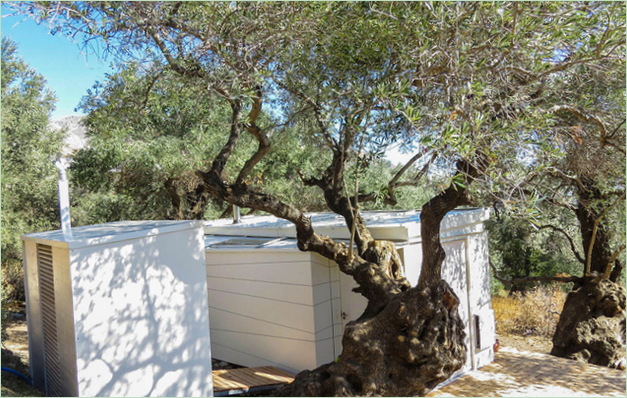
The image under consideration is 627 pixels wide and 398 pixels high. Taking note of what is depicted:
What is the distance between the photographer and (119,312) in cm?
472

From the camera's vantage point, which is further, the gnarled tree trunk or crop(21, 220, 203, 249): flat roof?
the gnarled tree trunk

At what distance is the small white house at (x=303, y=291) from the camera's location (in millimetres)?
7184

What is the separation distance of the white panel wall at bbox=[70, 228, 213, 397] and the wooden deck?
0.87 metres

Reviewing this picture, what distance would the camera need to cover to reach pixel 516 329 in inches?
501

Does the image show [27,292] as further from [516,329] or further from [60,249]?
[516,329]

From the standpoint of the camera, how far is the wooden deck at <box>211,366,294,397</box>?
6297mm

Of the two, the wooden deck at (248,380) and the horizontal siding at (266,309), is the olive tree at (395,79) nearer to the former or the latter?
the wooden deck at (248,380)

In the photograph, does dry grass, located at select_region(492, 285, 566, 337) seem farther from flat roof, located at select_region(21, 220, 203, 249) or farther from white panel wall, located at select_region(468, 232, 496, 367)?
flat roof, located at select_region(21, 220, 203, 249)

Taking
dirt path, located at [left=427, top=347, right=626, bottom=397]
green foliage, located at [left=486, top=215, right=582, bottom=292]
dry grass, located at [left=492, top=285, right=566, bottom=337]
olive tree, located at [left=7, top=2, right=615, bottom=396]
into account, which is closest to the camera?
olive tree, located at [left=7, top=2, right=615, bottom=396]

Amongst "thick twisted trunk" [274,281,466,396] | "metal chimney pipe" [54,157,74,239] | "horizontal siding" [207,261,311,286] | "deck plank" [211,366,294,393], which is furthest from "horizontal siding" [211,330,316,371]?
"metal chimney pipe" [54,157,74,239]

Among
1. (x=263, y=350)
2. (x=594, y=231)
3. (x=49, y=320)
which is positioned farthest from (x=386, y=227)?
(x=594, y=231)

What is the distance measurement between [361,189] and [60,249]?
10563 mm

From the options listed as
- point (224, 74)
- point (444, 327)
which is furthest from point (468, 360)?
point (224, 74)

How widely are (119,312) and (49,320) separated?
103 cm
